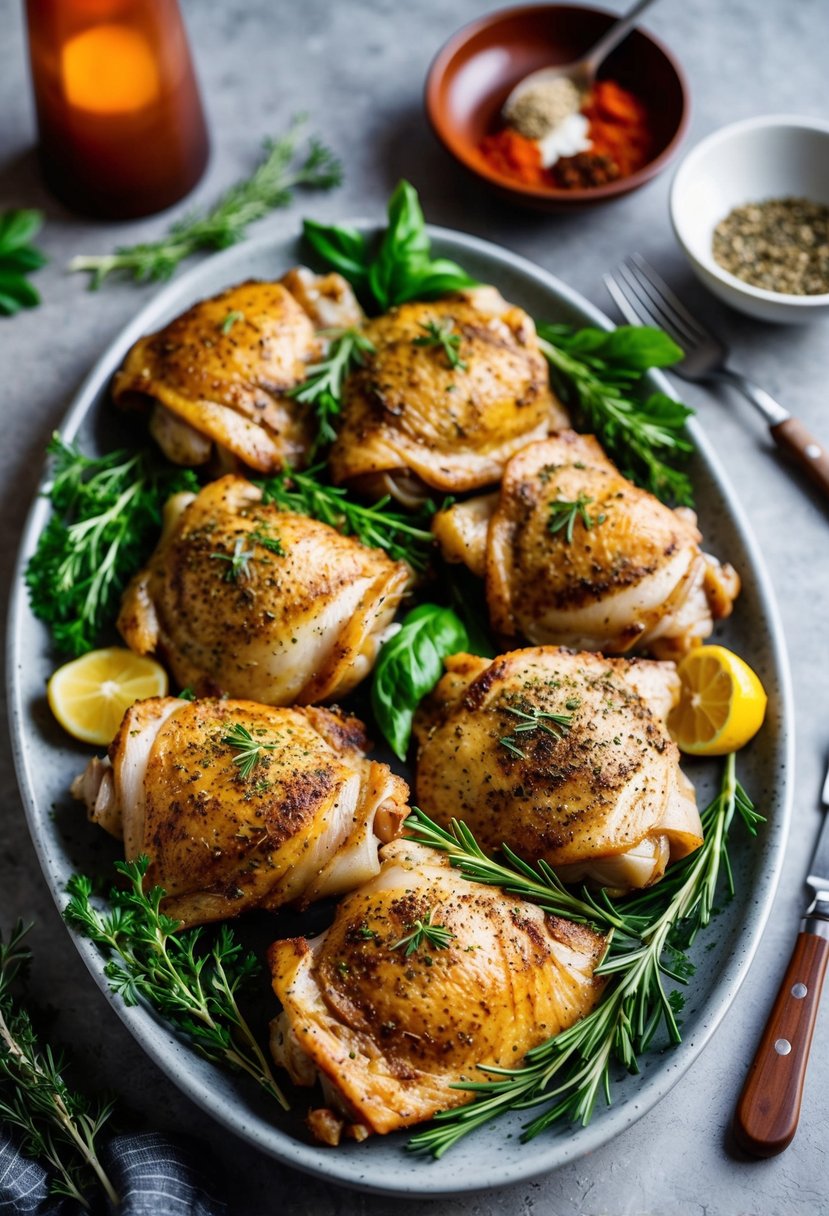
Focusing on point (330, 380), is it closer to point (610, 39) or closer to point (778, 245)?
point (778, 245)

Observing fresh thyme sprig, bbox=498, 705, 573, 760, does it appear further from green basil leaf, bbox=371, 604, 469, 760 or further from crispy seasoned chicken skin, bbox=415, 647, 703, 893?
green basil leaf, bbox=371, 604, 469, 760

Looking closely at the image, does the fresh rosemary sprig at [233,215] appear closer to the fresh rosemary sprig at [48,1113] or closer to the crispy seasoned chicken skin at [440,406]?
the crispy seasoned chicken skin at [440,406]

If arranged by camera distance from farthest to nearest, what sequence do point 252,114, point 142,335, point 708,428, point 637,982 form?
point 252,114, point 708,428, point 142,335, point 637,982

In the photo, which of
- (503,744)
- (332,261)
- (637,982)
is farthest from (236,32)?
(637,982)

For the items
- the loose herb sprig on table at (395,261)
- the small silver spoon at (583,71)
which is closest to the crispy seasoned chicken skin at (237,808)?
the loose herb sprig on table at (395,261)

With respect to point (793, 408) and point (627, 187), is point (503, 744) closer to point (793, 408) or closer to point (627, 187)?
point (793, 408)

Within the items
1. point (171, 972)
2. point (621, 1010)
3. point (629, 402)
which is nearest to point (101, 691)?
point (171, 972)

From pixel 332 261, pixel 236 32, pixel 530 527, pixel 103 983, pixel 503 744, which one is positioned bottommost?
pixel 103 983
